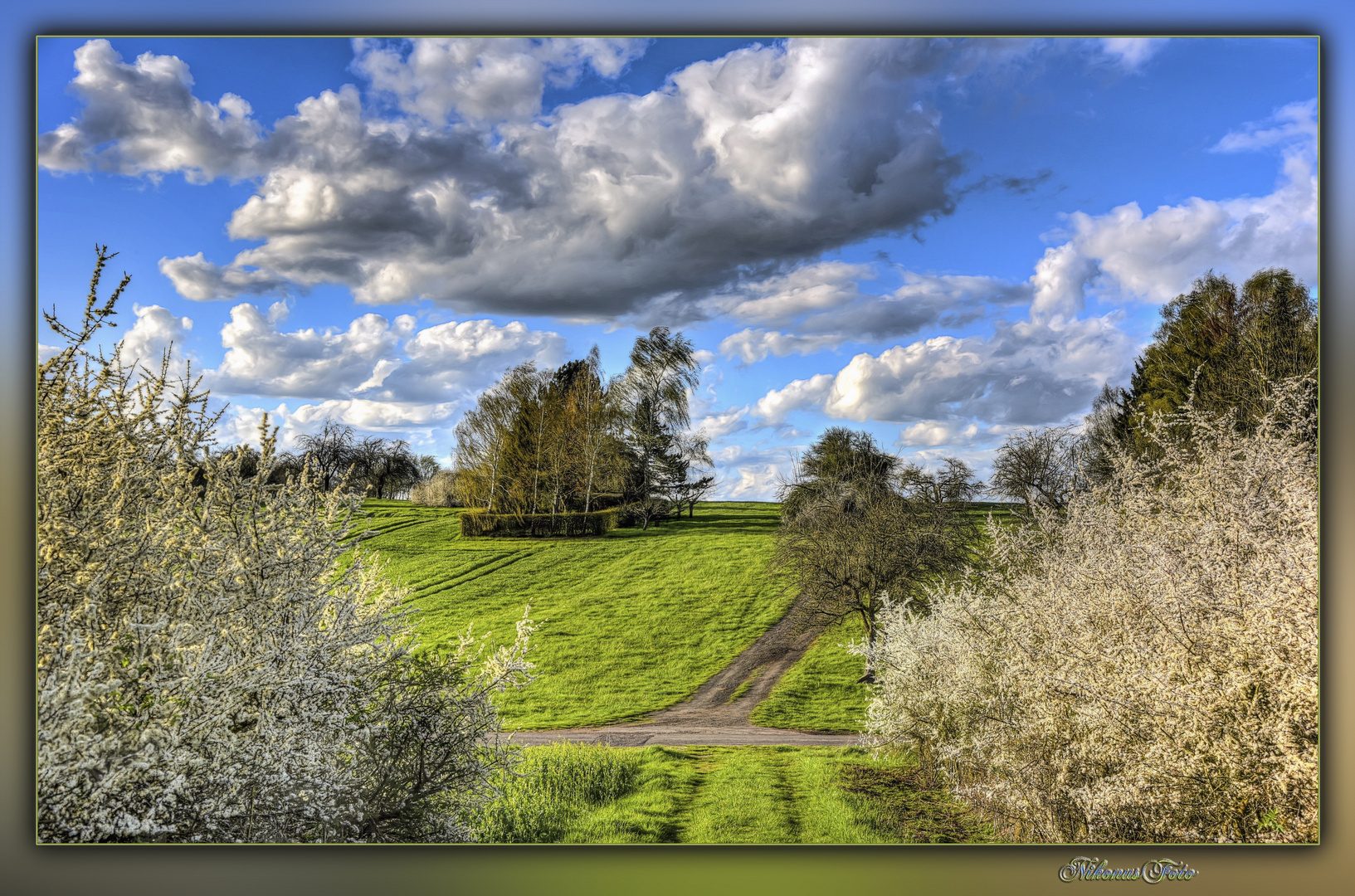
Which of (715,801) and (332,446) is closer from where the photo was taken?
(332,446)

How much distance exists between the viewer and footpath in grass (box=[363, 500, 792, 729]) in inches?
314

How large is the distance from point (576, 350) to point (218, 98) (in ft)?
9.56

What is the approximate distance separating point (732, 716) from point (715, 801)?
4.01 meters

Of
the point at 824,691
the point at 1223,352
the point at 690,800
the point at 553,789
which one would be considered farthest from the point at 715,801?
the point at 1223,352

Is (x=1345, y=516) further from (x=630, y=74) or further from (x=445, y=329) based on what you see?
(x=445, y=329)

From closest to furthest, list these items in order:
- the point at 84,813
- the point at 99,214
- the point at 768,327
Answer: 1. the point at 84,813
2. the point at 99,214
3. the point at 768,327

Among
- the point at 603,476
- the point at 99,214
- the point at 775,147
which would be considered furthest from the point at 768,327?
the point at 99,214

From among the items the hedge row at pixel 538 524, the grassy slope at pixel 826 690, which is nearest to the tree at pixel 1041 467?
the grassy slope at pixel 826 690

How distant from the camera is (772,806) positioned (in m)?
5.17

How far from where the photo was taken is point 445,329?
211 inches

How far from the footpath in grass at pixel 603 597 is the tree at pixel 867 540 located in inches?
21.0

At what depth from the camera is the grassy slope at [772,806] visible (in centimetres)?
457

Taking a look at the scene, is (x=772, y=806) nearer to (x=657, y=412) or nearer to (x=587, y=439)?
(x=657, y=412)

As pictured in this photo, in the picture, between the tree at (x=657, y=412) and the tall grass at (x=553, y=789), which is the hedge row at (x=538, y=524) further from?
the tall grass at (x=553, y=789)
